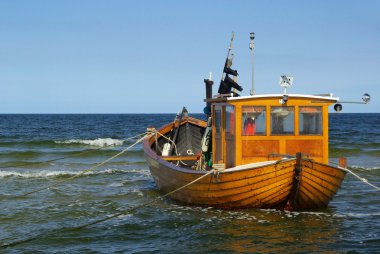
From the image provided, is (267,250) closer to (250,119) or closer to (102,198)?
(250,119)

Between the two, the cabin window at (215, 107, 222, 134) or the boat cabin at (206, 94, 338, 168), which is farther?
the cabin window at (215, 107, 222, 134)

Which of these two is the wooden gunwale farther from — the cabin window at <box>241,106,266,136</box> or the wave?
the wave

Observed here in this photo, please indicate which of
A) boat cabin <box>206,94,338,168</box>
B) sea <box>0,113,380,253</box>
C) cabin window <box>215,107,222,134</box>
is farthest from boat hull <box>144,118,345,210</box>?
cabin window <box>215,107,222,134</box>

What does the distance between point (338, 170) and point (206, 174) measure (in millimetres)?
2735

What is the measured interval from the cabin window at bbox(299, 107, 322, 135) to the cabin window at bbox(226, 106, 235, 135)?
145cm

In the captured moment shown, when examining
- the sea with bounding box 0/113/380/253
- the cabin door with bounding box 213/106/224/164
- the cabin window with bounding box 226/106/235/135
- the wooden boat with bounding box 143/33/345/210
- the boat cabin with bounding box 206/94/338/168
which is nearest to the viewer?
the sea with bounding box 0/113/380/253

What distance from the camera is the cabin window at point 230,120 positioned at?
1216 centimetres

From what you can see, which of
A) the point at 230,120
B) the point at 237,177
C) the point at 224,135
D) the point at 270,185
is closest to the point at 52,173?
the point at 224,135

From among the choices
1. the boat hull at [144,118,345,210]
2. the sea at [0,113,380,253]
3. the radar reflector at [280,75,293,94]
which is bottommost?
the sea at [0,113,380,253]

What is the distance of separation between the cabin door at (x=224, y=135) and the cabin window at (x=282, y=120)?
35.2 inches

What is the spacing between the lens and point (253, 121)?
39.0 feet

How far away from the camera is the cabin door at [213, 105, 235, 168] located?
12281 millimetres

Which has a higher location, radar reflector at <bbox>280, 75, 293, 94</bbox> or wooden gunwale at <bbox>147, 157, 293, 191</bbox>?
radar reflector at <bbox>280, 75, 293, 94</bbox>

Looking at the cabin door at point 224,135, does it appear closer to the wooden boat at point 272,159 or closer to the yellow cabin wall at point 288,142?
A: the wooden boat at point 272,159
